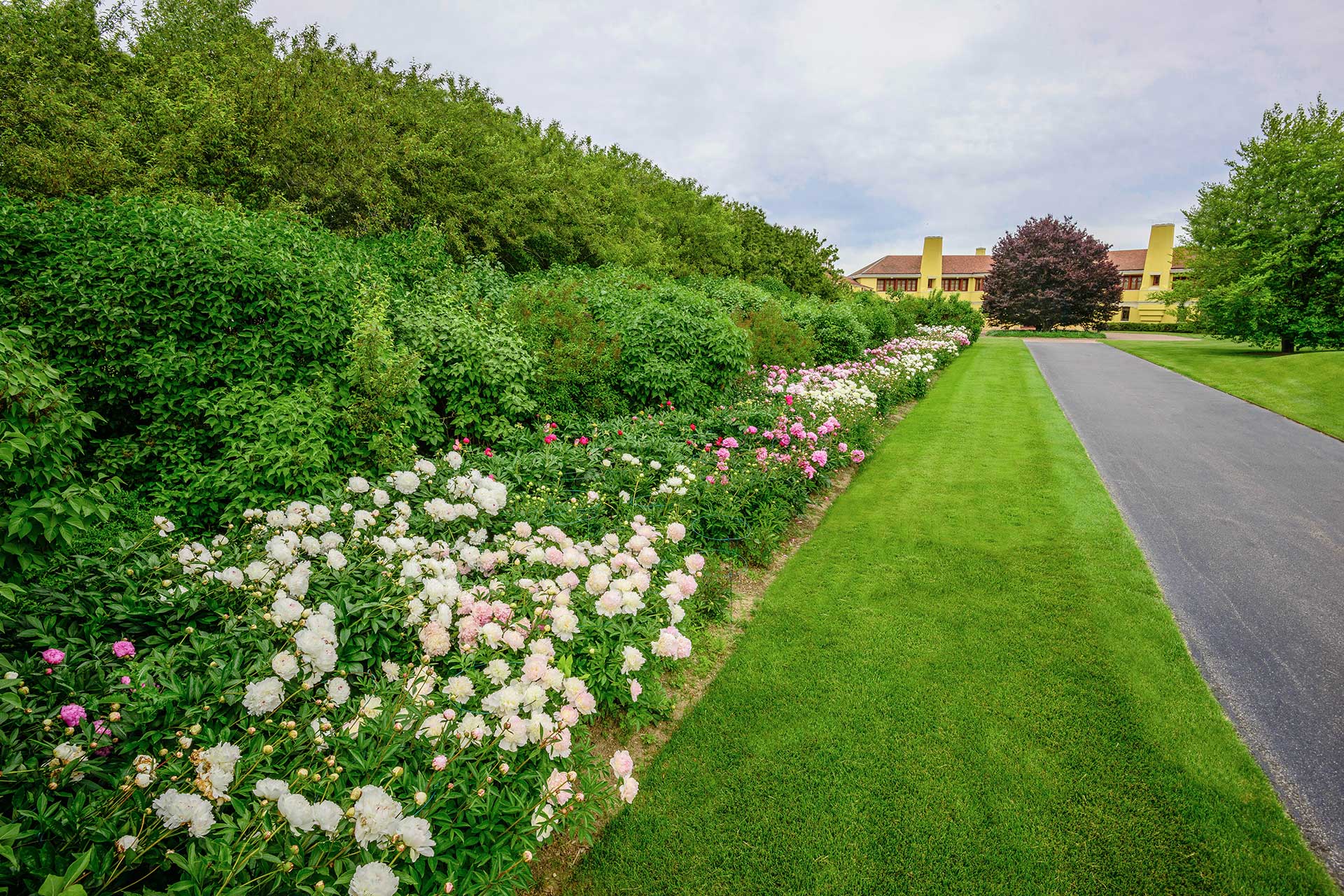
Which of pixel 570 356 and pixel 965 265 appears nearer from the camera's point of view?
pixel 570 356

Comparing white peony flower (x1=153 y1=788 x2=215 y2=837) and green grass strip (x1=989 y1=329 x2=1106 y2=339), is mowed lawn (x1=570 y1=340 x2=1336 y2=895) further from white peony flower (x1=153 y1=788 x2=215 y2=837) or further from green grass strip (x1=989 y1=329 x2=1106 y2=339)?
green grass strip (x1=989 y1=329 x2=1106 y2=339)

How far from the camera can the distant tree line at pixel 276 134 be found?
7.76 metres

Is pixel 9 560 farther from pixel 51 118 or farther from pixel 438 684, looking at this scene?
pixel 51 118

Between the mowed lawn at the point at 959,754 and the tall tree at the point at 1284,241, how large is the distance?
21053mm

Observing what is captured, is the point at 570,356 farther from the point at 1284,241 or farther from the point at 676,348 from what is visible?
the point at 1284,241

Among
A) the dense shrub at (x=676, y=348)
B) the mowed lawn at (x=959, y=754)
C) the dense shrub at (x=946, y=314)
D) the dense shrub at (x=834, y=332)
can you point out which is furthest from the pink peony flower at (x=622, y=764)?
the dense shrub at (x=946, y=314)

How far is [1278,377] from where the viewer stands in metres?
14.6

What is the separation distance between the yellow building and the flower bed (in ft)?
175

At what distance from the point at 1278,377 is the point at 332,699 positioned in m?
20.4

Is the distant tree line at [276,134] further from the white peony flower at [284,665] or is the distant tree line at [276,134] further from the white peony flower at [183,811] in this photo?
the white peony flower at [183,811]

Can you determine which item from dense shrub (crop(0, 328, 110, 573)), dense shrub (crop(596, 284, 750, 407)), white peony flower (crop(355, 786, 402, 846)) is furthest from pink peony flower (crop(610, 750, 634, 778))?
dense shrub (crop(596, 284, 750, 407))

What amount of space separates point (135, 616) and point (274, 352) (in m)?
2.95

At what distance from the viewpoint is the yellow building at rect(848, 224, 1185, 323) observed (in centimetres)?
5072

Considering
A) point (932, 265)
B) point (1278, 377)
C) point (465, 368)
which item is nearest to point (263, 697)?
point (465, 368)
